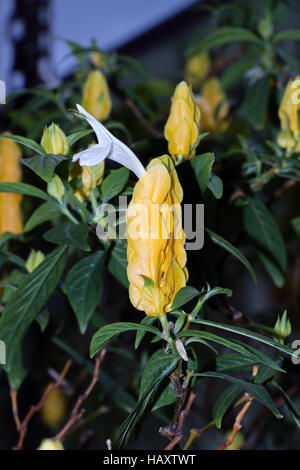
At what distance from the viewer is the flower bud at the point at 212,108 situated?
94 cm

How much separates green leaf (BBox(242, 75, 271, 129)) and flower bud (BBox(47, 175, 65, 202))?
1.35 ft

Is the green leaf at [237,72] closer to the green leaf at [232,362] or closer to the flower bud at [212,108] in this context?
the flower bud at [212,108]

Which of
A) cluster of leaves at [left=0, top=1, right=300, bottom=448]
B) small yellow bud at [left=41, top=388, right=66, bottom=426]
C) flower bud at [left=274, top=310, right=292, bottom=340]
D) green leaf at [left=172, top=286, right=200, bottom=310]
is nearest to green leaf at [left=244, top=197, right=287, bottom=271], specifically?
cluster of leaves at [left=0, top=1, right=300, bottom=448]

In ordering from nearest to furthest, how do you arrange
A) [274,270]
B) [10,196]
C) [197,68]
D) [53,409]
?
[274,270], [10,196], [53,409], [197,68]

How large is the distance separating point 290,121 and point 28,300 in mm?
335

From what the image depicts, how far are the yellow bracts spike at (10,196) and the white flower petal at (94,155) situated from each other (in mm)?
338

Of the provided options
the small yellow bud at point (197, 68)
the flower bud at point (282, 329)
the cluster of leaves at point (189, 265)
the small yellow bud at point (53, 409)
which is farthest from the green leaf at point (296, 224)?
the small yellow bud at point (197, 68)

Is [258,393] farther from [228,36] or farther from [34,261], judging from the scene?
[228,36]

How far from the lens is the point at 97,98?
1.99ft

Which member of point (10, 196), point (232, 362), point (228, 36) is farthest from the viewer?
point (228, 36)

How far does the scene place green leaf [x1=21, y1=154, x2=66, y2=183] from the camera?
33 centimetres

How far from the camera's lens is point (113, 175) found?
39 cm

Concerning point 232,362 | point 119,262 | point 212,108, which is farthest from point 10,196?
point 212,108
